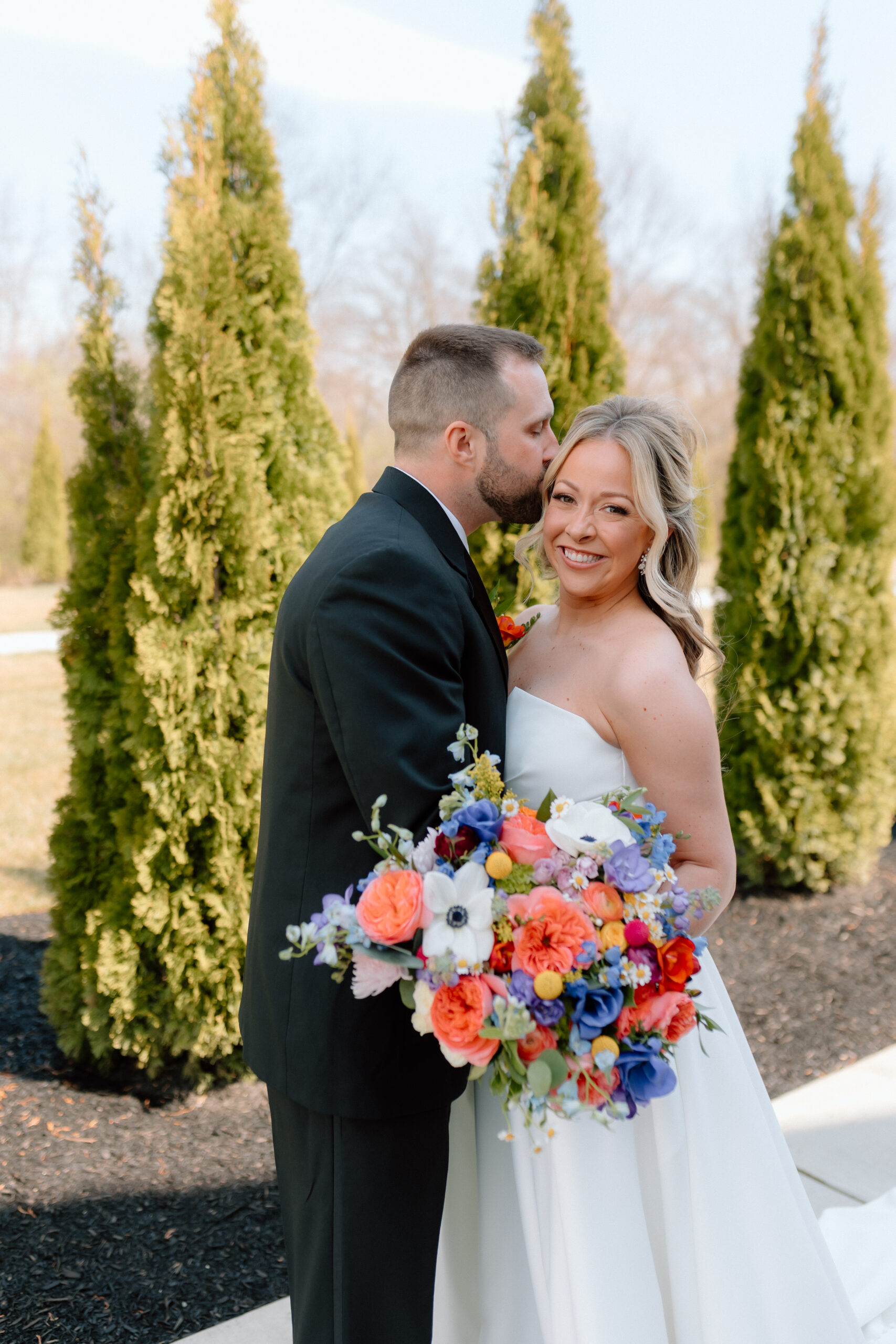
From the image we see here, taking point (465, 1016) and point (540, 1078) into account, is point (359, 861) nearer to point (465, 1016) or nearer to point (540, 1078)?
point (465, 1016)

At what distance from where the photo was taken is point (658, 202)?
3341cm

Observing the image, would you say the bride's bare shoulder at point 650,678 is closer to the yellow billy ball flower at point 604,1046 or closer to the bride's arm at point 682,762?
the bride's arm at point 682,762

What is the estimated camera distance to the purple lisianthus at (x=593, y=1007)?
163 cm

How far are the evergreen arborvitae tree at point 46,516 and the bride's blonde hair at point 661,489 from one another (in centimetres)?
2622

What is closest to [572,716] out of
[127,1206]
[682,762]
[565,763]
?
[565,763]

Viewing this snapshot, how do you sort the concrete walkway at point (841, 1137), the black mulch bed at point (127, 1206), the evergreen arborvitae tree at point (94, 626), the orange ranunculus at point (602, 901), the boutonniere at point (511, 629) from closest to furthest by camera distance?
1. the orange ranunculus at point (602, 901)
2. the boutonniere at point (511, 629)
3. the black mulch bed at point (127, 1206)
4. the concrete walkway at point (841, 1137)
5. the evergreen arborvitae tree at point (94, 626)

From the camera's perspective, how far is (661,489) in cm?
237

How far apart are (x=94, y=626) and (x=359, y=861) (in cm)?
253

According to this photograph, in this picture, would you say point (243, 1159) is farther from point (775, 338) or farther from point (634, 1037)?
point (775, 338)

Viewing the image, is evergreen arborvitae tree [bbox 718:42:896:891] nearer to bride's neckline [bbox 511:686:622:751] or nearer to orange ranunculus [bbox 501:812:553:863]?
bride's neckline [bbox 511:686:622:751]

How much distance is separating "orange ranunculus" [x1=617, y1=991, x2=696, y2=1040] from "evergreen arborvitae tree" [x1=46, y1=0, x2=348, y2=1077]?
2454 millimetres

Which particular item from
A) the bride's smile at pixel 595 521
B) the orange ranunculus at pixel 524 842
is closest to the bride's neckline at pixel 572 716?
the bride's smile at pixel 595 521

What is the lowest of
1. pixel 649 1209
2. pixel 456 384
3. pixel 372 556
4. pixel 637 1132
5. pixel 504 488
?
pixel 649 1209

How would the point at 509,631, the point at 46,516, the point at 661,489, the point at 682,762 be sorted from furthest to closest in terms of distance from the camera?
1. the point at 46,516
2. the point at 509,631
3. the point at 661,489
4. the point at 682,762
